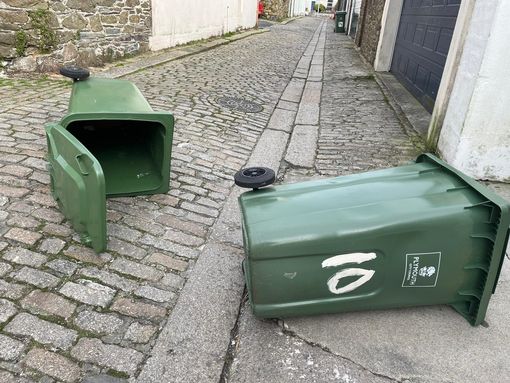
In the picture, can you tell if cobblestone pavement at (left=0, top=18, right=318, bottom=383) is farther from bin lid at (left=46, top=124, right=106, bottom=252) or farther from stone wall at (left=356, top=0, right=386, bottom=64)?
stone wall at (left=356, top=0, right=386, bottom=64)

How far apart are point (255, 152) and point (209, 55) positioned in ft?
23.2

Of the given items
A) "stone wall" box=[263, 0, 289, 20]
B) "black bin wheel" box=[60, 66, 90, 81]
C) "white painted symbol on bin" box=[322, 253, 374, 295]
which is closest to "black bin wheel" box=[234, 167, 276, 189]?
"white painted symbol on bin" box=[322, 253, 374, 295]

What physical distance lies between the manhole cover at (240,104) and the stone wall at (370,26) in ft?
17.4

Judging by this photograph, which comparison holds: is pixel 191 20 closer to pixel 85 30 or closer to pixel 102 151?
pixel 85 30

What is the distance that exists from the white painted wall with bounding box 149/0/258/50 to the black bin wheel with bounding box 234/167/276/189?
8585 mm

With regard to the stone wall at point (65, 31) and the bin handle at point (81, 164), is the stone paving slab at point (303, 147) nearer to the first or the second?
the bin handle at point (81, 164)

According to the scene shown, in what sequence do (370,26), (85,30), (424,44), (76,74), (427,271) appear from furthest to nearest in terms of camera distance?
(370,26), (85,30), (424,44), (76,74), (427,271)

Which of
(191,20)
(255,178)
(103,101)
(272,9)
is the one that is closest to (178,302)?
(255,178)

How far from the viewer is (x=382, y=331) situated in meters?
2.20

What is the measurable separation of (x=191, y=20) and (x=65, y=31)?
5.36 metres

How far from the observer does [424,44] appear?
7184 mm

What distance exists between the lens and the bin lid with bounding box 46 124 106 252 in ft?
7.65

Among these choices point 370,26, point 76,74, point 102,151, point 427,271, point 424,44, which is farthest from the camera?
point 370,26

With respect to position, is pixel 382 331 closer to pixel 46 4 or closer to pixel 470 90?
pixel 470 90
